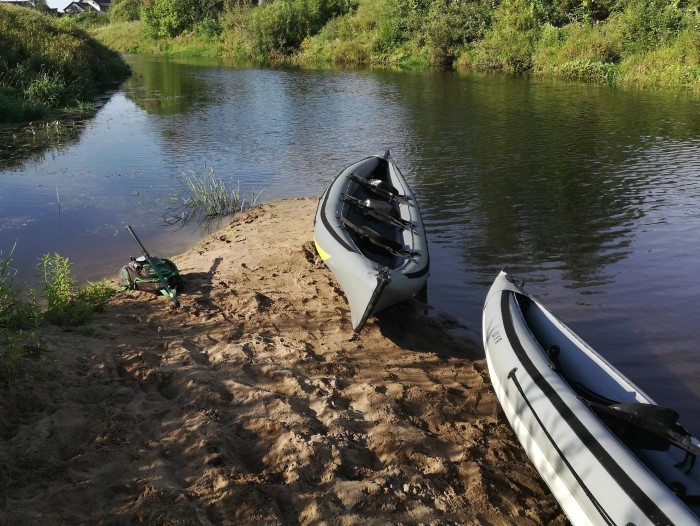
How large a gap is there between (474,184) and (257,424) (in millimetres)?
8877

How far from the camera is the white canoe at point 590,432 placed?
10.7ft

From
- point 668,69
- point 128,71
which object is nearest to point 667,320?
point 668,69

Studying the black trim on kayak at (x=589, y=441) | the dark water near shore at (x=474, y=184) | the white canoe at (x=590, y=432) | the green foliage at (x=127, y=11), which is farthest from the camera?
the green foliage at (x=127, y=11)

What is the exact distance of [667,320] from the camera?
655 cm

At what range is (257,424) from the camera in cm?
402

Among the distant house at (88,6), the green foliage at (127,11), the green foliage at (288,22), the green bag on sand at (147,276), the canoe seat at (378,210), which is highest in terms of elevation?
the distant house at (88,6)

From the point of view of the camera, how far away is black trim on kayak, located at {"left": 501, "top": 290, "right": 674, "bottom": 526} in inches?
123

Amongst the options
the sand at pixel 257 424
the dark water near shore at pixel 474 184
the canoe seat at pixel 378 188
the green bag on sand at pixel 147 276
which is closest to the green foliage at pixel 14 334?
the sand at pixel 257 424

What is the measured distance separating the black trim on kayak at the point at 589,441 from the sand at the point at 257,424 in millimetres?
586

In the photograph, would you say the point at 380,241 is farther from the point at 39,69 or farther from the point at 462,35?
the point at 462,35

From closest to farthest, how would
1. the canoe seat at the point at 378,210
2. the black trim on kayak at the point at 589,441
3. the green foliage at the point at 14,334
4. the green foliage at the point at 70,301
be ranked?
1. the black trim on kayak at the point at 589,441
2. the green foliage at the point at 14,334
3. the green foliage at the point at 70,301
4. the canoe seat at the point at 378,210

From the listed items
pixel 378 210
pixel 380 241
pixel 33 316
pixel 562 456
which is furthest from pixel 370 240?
pixel 562 456

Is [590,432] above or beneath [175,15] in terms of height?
beneath

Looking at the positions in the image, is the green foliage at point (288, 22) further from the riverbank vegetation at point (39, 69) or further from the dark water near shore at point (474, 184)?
the dark water near shore at point (474, 184)
